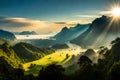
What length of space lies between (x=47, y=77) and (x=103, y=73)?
40.8 meters

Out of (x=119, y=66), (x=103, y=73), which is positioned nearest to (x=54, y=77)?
(x=103, y=73)

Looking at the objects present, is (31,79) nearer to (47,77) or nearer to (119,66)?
(47,77)

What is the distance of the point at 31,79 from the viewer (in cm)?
18738

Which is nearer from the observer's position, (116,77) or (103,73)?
(116,77)

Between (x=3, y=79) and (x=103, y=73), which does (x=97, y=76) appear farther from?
(x=3, y=79)

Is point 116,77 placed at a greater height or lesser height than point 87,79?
lesser

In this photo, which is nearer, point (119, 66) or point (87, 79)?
point (119, 66)

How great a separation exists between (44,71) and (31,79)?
10934 millimetres

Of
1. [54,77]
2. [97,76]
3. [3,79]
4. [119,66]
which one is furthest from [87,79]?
[3,79]

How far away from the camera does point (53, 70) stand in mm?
189250

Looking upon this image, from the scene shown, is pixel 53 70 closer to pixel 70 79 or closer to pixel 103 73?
pixel 70 79

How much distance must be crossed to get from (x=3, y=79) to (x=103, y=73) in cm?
7156

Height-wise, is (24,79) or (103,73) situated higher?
(103,73)

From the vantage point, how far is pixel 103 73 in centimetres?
19550
